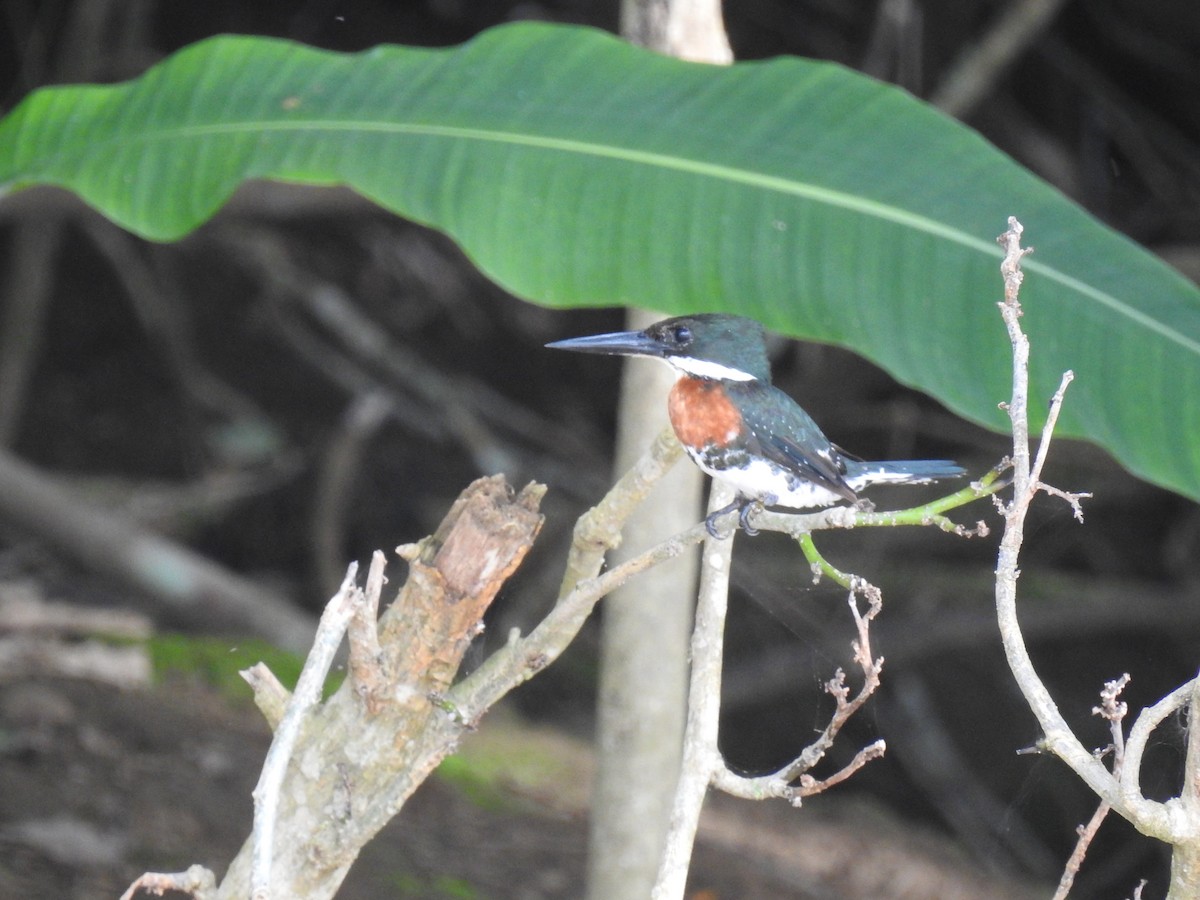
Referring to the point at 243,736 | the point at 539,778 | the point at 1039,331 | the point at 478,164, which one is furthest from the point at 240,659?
the point at 1039,331

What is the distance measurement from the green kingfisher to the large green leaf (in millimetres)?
310

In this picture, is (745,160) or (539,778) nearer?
(745,160)

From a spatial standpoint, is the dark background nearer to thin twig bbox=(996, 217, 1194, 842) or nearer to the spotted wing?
the spotted wing

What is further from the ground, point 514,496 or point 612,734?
point 514,496

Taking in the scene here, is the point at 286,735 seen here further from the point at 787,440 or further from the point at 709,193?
the point at 709,193

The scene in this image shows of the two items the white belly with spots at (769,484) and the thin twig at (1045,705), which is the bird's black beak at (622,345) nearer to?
the white belly with spots at (769,484)

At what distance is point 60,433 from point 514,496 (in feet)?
14.6

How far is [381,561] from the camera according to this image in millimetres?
1300

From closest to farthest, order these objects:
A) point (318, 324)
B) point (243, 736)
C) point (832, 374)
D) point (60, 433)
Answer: point (243, 736), point (832, 374), point (318, 324), point (60, 433)

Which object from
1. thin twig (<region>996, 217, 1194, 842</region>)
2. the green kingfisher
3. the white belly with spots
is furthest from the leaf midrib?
thin twig (<region>996, 217, 1194, 842</region>)

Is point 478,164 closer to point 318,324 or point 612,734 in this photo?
point 612,734

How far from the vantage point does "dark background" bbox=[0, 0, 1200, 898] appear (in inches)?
174

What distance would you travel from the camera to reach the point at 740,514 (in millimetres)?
1486

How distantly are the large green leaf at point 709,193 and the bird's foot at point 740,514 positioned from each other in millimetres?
420
